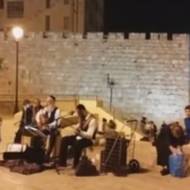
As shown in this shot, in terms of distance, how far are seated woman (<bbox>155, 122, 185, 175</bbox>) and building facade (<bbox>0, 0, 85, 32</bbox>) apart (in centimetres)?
2154

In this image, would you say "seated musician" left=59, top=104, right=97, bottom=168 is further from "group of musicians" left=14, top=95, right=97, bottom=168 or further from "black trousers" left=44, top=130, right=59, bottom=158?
"black trousers" left=44, top=130, right=59, bottom=158

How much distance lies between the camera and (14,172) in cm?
1023

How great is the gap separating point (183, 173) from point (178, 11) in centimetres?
2332

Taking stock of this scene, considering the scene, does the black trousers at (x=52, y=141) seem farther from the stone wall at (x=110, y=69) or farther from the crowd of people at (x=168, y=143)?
the stone wall at (x=110, y=69)

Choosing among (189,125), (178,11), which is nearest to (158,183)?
(189,125)

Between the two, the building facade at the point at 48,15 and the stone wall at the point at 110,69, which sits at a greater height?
the building facade at the point at 48,15

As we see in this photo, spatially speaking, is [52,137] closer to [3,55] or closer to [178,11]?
[3,55]

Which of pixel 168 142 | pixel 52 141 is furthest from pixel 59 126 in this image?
pixel 168 142

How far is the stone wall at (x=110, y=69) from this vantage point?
25.0 meters

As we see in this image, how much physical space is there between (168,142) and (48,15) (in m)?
23.3

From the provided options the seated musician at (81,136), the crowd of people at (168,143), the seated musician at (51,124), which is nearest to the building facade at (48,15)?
the seated musician at (51,124)

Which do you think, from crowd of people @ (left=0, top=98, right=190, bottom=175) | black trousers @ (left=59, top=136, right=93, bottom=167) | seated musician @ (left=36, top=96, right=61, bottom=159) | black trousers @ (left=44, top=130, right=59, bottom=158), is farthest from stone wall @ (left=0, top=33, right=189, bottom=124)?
black trousers @ (left=59, top=136, right=93, bottom=167)

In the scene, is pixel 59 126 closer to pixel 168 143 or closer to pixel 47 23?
pixel 168 143

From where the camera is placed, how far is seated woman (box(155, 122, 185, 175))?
404 inches
